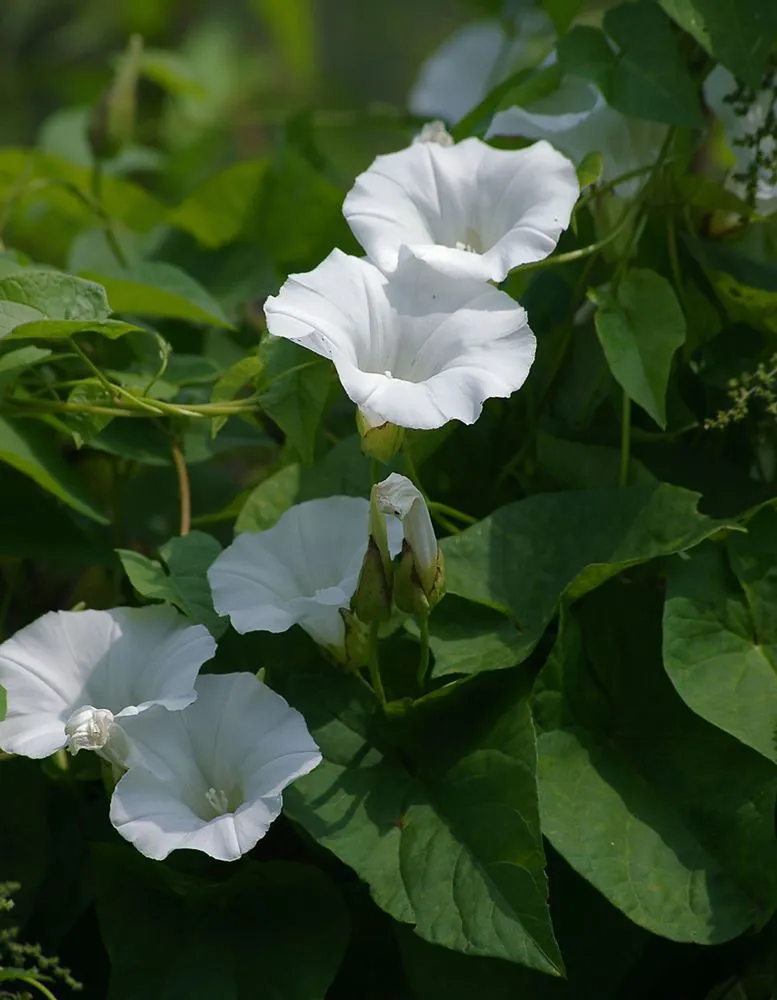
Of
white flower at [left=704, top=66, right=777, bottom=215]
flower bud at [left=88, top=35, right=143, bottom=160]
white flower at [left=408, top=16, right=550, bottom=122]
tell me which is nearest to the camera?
white flower at [left=704, top=66, right=777, bottom=215]

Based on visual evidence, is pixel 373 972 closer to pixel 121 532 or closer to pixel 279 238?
pixel 121 532

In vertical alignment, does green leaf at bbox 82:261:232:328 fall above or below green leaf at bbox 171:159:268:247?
above

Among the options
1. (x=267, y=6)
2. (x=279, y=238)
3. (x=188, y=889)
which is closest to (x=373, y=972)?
(x=188, y=889)

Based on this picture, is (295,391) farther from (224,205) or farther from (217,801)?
(224,205)

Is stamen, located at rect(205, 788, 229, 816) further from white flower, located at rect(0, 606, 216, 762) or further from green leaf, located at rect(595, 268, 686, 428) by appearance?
green leaf, located at rect(595, 268, 686, 428)

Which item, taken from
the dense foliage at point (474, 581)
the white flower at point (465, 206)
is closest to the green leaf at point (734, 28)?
the dense foliage at point (474, 581)

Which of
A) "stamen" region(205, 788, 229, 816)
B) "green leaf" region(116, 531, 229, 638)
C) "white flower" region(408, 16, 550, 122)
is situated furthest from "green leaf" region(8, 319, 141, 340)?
"white flower" region(408, 16, 550, 122)
